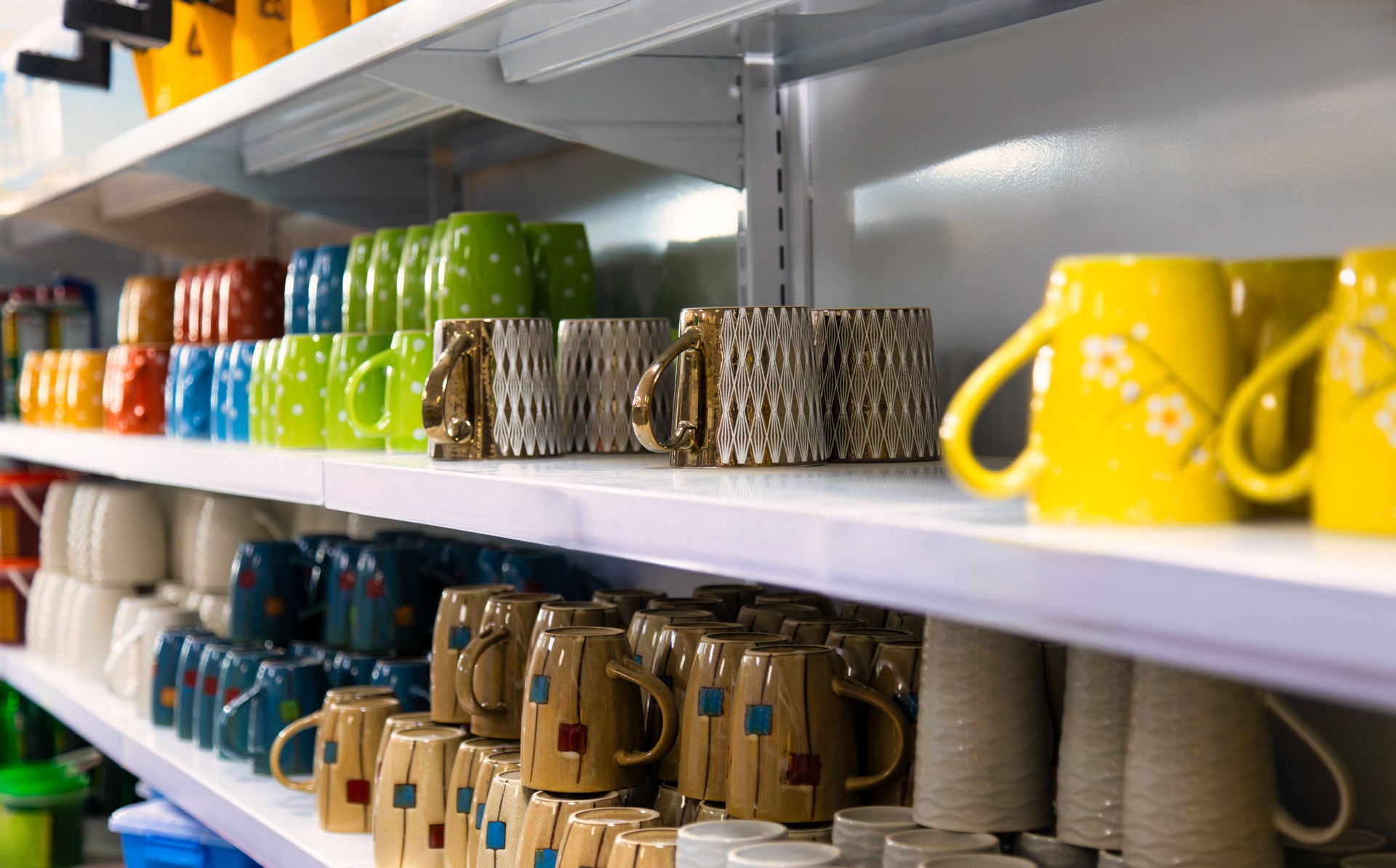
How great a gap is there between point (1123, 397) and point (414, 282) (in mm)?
1130

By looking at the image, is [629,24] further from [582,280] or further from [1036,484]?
[1036,484]

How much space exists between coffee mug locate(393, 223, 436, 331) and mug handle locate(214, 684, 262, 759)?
466 mm

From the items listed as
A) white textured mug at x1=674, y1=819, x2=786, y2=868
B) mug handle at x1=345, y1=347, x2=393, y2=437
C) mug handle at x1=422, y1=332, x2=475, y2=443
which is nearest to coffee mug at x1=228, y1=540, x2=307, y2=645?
mug handle at x1=345, y1=347, x2=393, y2=437

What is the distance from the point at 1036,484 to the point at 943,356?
657 mm

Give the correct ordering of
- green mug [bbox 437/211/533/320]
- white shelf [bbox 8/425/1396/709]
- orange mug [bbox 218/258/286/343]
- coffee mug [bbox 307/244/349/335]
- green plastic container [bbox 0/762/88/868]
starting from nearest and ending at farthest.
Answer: white shelf [bbox 8/425/1396/709], green mug [bbox 437/211/533/320], coffee mug [bbox 307/244/349/335], orange mug [bbox 218/258/286/343], green plastic container [bbox 0/762/88/868]

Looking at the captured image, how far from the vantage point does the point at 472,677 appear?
140 centimetres

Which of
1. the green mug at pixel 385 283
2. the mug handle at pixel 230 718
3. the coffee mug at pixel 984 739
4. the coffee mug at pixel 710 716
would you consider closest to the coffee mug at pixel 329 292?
the green mug at pixel 385 283

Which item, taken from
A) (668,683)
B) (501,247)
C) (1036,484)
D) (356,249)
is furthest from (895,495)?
(356,249)

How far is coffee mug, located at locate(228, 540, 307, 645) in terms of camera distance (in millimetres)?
1950

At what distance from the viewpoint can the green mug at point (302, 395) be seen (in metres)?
1.71

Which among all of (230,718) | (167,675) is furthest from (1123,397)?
(167,675)

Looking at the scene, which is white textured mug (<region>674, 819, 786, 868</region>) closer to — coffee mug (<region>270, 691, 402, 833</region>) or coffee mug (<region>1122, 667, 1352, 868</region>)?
coffee mug (<region>1122, 667, 1352, 868</region>)

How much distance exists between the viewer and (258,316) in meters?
2.14

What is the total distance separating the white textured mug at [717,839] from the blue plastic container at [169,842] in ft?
3.28
